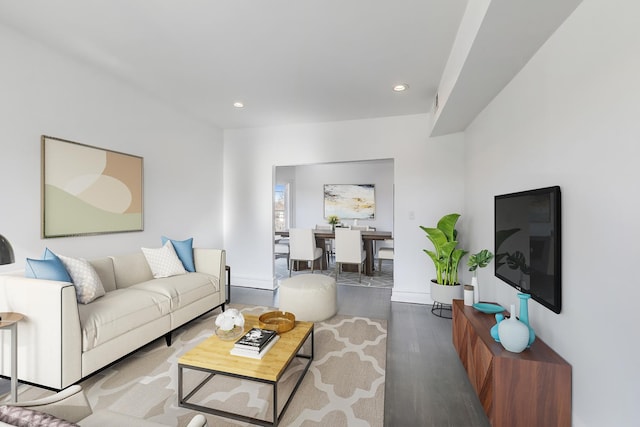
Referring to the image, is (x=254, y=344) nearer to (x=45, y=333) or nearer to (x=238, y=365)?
(x=238, y=365)

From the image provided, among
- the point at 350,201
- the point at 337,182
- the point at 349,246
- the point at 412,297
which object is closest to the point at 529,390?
the point at 412,297

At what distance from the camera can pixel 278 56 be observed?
8.41 ft

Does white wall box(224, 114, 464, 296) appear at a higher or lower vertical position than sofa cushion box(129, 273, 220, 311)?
higher

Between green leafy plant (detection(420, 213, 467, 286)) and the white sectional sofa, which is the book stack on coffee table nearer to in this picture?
the white sectional sofa

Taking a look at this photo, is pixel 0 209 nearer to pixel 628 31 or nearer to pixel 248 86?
pixel 248 86

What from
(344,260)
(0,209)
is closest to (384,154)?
(344,260)

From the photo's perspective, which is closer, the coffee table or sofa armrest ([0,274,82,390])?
the coffee table

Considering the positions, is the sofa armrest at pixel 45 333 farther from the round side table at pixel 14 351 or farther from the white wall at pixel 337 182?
the white wall at pixel 337 182

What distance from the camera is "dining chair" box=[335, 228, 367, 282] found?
16.0 feet

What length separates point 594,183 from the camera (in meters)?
1.35

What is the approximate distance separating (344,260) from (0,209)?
4.08 meters

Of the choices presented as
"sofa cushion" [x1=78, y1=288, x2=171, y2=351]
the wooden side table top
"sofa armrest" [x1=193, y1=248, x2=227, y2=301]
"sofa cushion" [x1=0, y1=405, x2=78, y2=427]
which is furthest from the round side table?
"sofa armrest" [x1=193, y1=248, x2=227, y2=301]

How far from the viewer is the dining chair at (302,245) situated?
5215mm

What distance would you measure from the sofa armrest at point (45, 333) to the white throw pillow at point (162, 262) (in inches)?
47.3
